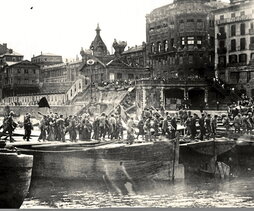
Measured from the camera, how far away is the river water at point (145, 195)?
8.93 meters

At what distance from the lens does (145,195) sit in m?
9.55

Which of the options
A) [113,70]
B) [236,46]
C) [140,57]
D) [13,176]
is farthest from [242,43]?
[13,176]

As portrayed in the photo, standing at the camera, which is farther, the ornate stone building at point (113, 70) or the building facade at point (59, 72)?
the ornate stone building at point (113, 70)

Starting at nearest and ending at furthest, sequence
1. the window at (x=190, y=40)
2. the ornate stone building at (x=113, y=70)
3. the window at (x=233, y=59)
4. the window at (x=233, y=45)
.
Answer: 1. the ornate stone building at (x=113, y=70)
2. the window at (x=233, y=45)
3. the window at (x=233, y=59)
4. the window at (x=190, y=40)

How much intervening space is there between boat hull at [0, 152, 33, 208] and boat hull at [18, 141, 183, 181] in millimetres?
2204

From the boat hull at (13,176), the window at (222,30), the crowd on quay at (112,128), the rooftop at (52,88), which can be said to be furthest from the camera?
the window at (222,30)

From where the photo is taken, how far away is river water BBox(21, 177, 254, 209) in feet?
29.3

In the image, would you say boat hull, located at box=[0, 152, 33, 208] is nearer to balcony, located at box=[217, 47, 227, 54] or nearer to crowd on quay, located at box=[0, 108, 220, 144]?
crowd on quay, located at box=[0, 108, 220, 144]

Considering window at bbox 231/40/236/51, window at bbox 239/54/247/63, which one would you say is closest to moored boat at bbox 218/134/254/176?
window at bbox 239/54/247/63

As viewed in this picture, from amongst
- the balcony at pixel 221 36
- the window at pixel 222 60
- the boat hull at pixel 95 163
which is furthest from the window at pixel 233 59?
the boat hull at pixel 95 163

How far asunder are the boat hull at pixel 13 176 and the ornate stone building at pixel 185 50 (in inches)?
590

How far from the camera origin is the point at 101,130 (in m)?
12.4

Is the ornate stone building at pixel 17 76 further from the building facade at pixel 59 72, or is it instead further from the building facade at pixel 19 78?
the building facade at pixel 59 72

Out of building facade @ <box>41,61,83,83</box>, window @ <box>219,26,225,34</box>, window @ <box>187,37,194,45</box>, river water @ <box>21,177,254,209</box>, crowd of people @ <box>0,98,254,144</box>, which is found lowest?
river water @ <box>21,177,254,209</box>
